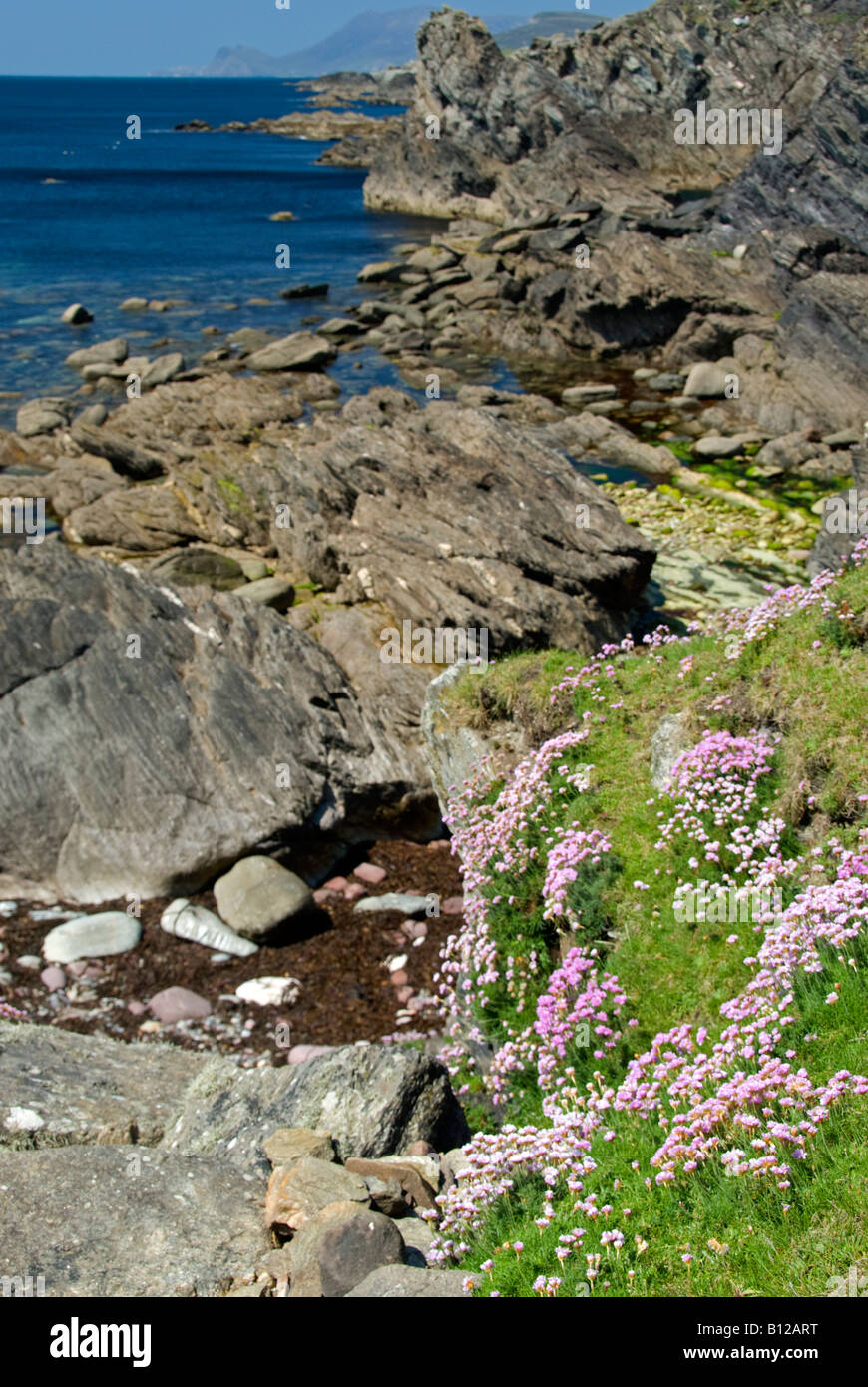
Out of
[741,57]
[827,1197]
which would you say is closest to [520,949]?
[827,1197]

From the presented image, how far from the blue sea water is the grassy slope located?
35.9 meters

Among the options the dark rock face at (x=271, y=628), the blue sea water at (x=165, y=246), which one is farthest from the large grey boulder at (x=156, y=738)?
the blue sea water at (x=165, y=246)

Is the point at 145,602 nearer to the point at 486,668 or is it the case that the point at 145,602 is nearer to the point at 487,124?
the point at 486,668

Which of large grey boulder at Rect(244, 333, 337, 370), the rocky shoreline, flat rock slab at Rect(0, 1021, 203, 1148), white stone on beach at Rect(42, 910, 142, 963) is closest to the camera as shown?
flat rock slab at Rect(0, 1021, 203, 1148)

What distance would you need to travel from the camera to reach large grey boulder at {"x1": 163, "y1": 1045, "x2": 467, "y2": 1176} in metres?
8.97

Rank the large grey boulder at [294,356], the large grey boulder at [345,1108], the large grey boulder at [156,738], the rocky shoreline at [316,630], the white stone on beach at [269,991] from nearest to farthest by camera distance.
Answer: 1. the large grey boulder at [345,1108]
2. the rocky shoreline at [316,630]
3. the white stone on beach at [269,991]
4. the large grey boulder at [156,738]
5. the large grey boulder at [294,356]

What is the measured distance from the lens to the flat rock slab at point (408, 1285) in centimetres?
585

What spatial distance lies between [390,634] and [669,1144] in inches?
566

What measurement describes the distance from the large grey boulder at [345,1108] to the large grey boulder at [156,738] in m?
6.12

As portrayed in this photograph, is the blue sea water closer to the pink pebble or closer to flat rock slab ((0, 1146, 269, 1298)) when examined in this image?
the pink pebble

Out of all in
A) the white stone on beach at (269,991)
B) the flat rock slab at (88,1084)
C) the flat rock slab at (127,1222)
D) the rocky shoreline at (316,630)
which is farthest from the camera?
the white stone on beach at (269,991)

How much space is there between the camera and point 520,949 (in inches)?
406

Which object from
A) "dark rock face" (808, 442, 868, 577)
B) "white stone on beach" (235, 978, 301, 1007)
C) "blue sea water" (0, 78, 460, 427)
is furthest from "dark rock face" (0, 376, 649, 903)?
"blue sea water" (0, 78, 460, 427)

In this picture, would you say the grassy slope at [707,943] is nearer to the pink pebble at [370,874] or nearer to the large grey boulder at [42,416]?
the pink pebble at [370,874]
